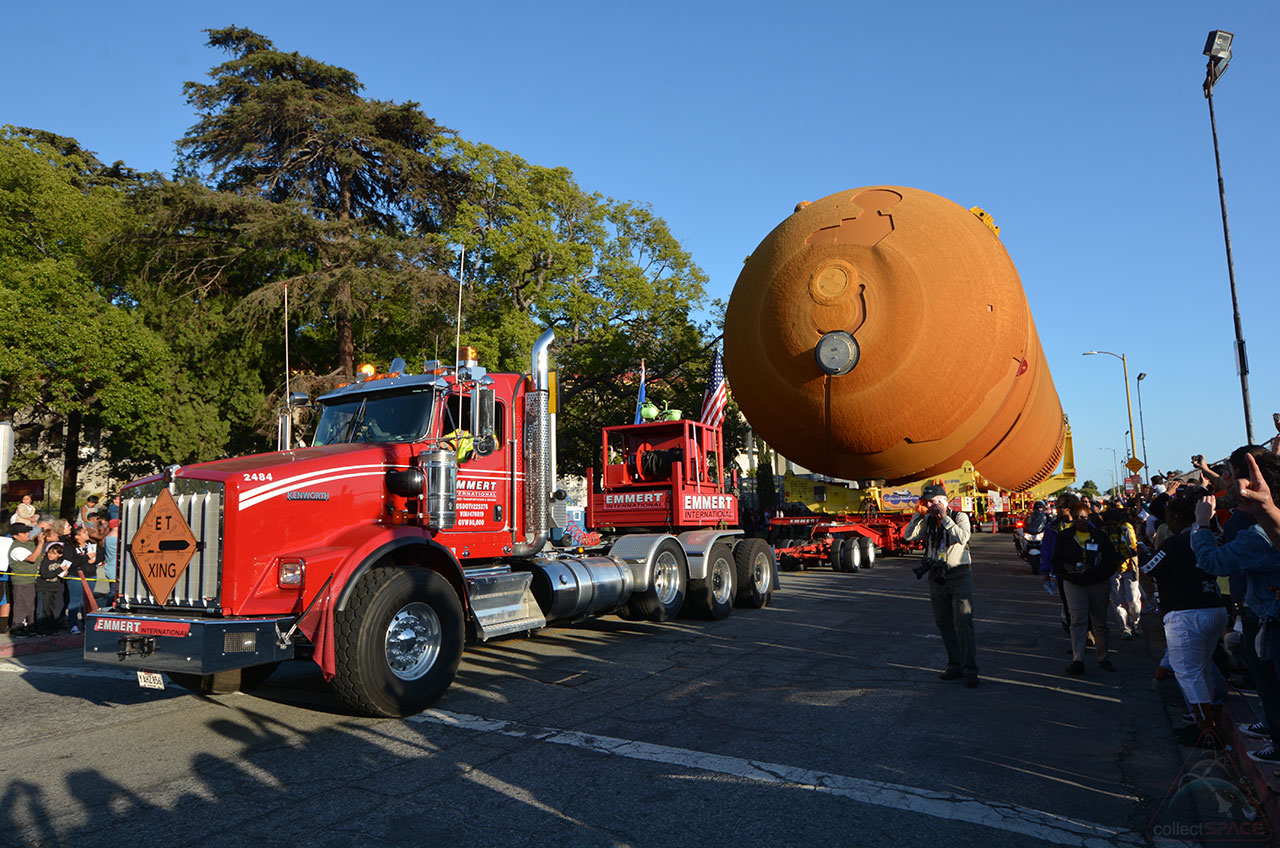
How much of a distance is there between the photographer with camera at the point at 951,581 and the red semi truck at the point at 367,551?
3631 millimetres

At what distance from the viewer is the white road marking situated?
3846 mm

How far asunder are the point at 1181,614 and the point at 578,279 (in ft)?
77.5

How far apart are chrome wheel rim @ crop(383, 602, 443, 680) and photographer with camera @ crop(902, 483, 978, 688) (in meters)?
4.01

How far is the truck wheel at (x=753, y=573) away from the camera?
38.8 ft

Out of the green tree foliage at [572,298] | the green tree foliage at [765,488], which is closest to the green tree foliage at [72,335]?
the green tree foliage at [572,298]

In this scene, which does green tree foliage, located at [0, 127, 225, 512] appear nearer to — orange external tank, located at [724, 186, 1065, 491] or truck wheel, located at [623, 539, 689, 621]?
orange external tank, located at [724, 186, 1065, 491]

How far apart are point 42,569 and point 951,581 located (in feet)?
36.7

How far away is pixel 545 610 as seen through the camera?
8.27m

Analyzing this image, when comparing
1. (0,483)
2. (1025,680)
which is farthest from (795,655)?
(0,483)

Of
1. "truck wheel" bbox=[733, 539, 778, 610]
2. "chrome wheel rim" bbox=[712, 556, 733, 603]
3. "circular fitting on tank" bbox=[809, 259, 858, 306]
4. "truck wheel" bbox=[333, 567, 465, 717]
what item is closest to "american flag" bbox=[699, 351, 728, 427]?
"truck wheel" bbox=[733, 539, 778, 610]

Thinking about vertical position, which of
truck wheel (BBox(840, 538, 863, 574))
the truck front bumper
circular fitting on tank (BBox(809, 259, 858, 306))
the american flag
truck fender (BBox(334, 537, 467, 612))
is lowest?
truck wheel (BBox(840, 538, 863, 574))

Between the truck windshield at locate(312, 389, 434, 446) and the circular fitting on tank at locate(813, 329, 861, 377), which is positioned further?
the circular fitting on tank at locate(813, 329, 861, 377)

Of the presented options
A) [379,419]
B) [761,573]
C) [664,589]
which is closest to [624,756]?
[379,419]

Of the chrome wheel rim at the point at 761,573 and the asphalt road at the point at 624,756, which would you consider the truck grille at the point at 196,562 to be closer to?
the asphalt road at the point at 624,756
